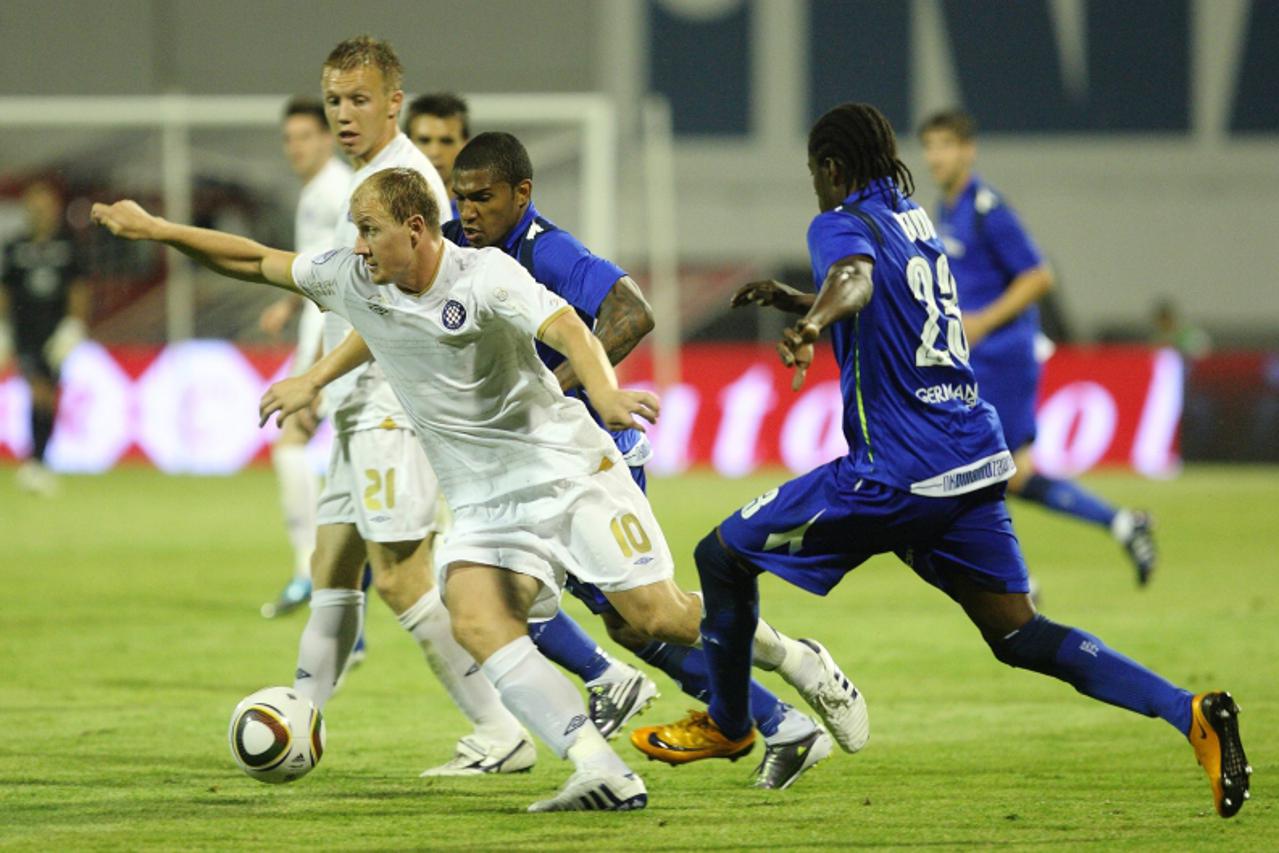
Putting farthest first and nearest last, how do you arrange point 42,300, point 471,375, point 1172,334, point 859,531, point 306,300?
1. point 1172,334
2. point 42,300
3. point 306,300
4. point 859,531
5. point 471,375

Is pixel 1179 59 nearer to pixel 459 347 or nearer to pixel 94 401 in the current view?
pixel 94 401

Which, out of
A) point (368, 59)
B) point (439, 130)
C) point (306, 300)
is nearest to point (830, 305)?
point (368, 59)

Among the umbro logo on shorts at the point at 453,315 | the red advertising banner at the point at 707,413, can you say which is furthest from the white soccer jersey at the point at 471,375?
the red advertising banner at the point at 707,413

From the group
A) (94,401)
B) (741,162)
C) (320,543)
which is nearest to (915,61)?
(741,162)

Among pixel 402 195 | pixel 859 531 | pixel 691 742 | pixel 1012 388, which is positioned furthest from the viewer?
pixel 1012 388

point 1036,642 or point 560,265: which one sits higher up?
point 560,265

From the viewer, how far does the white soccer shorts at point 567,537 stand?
555 centimetres

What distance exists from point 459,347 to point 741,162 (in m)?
28.5

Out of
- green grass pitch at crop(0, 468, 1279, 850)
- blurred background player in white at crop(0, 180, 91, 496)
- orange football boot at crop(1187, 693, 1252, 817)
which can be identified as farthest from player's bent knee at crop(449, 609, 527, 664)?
blurred background player in white at crop(0, 180, 91, 496)

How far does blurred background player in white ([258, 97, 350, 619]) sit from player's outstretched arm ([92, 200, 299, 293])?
9.68 feet

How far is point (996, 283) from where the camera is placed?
10609 mm

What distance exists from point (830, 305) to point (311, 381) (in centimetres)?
154

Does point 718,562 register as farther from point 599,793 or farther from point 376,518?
point 376,518

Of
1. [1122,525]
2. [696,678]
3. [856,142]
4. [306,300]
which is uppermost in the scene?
[856,142]
